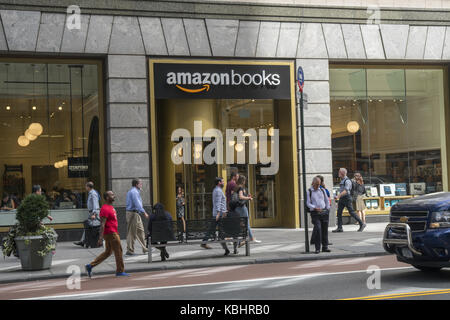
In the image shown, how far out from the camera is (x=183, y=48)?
66.2ft

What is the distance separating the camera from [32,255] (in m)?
13.5

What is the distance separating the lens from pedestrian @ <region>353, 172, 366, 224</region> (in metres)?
20.3

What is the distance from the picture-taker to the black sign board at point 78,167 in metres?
19.6

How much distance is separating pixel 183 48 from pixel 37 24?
A: 4.39m

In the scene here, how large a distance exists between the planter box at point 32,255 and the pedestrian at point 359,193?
34.1 ft

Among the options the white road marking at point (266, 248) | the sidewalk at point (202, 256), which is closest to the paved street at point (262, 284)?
the sidewalk at point (202, 256)

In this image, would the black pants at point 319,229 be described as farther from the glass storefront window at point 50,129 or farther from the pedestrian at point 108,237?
the glass storefront window at point 50,129

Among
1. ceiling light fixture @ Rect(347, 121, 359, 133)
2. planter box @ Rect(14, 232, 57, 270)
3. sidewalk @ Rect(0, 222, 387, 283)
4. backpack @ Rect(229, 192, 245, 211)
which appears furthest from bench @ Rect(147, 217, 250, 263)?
ceiling light fixture @ Rect(347, 121, 359, 133)

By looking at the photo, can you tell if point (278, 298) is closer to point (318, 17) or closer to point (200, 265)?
point (200, 265)

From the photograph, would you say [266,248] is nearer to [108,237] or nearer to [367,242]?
[367,242]

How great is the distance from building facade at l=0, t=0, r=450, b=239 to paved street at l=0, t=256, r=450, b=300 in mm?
7494

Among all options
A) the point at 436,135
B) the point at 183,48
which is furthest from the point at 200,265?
the point at 436,135

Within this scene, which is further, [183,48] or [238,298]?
[183,48]

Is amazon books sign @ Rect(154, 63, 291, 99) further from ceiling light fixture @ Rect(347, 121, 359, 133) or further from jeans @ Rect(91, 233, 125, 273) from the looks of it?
jeans @ Rect(91, 233, 125, 273)
